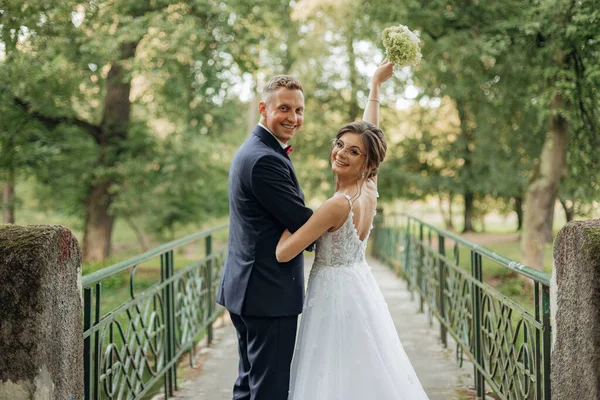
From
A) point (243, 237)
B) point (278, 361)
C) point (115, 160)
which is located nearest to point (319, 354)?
point (278, 361)

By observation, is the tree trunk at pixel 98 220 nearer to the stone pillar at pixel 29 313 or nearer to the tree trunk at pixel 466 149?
the tree trunk at pixel 466 149

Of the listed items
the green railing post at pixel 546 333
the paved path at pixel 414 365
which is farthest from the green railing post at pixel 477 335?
the green railing post at pixel 546 333

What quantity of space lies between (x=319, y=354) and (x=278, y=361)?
249 millimetres

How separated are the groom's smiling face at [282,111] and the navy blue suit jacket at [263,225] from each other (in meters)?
0.06

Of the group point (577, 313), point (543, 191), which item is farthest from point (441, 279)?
point (543, 191)

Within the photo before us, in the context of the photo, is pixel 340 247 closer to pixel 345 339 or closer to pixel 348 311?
pixel 348 311

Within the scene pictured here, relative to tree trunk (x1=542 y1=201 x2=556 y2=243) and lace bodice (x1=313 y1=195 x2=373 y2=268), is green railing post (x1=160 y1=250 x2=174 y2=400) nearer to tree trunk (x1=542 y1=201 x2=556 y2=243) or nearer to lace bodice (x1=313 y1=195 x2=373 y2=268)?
lace bodice (x1=313 y1=195 x2=373 y2=268)

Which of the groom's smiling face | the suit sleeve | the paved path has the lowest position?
the paved path

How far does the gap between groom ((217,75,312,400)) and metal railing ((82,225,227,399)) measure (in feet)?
2.39

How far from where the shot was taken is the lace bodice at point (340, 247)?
3598 millimetres

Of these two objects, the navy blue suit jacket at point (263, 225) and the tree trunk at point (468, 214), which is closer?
the navy blue suit jacket at point (263, 225)

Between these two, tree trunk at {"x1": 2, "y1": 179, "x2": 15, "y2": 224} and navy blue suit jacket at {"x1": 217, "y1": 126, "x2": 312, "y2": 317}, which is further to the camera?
tree trunk at {"x1": 2, "y1": 179, "x2": 15, "y2": 224}

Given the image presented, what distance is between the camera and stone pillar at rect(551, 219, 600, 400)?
261 cm

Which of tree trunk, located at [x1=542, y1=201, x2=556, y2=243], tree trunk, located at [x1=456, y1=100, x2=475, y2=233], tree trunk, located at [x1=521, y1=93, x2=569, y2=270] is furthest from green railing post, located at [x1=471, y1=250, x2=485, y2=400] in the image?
tree trunk, located at [x1=456, y1=100, x2=475, y2=233]
